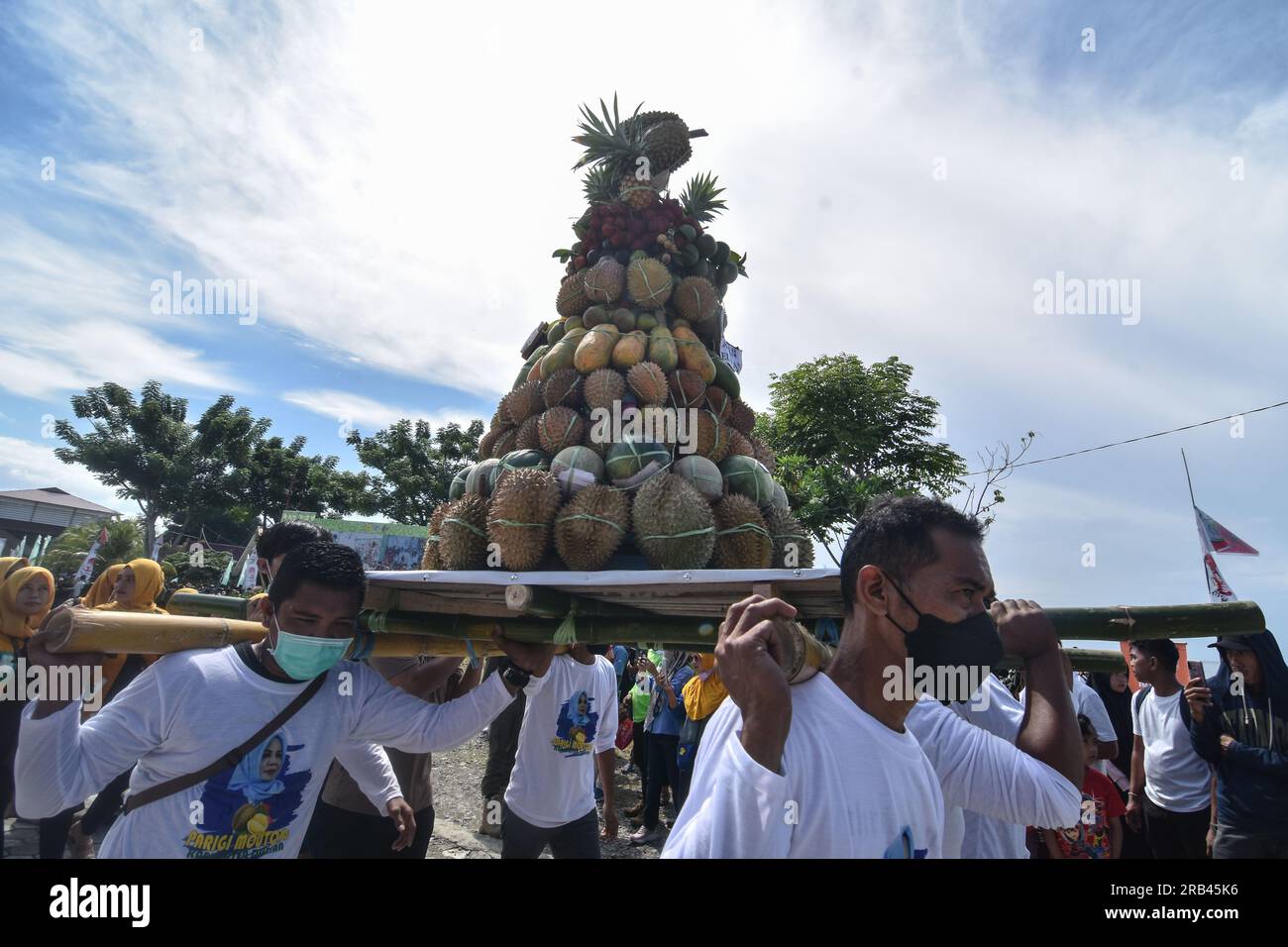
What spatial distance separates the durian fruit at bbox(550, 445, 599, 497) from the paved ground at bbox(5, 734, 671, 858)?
12.7 feet

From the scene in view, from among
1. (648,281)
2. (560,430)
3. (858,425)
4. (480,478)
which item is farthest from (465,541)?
(858,425)

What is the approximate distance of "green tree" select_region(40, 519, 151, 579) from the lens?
1709 cm

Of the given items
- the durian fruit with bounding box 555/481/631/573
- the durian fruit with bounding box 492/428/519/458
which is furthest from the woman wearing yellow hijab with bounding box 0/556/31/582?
the durian fruit with bounding box 555/481/631/573

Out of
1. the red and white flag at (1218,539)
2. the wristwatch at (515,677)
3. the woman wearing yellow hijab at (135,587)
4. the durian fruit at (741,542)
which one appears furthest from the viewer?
the red and white flag at (1218,539)

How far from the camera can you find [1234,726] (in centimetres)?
428

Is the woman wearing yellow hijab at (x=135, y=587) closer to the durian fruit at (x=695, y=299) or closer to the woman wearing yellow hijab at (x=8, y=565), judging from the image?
the woman wearing yellow hijab at (x=8, y=565)

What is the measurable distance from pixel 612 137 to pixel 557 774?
490 cm

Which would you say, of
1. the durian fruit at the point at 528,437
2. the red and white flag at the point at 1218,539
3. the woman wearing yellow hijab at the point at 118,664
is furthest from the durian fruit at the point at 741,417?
the red and white flag at the point at 1218,539

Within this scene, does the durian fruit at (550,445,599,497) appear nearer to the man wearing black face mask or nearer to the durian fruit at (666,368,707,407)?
the durian fruit at (666,368,707,407)

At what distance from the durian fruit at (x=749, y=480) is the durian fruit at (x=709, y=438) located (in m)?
0.17

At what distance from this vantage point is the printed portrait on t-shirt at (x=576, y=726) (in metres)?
4.35
